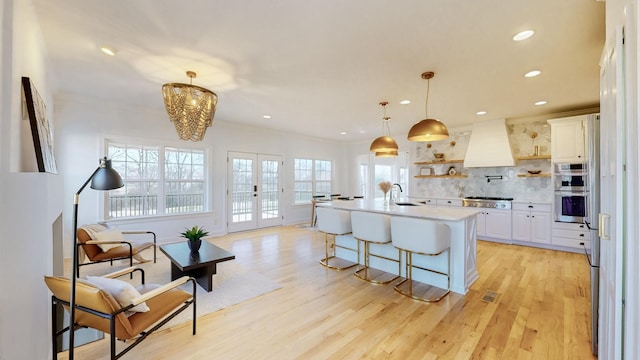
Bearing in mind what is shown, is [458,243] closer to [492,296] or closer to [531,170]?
[492,296]

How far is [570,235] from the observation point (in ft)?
15.2

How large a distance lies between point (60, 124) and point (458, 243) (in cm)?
609

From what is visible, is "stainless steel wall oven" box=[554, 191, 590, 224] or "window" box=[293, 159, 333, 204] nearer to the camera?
"stainless steel wall oven" box=[554, 191, 590, 224]

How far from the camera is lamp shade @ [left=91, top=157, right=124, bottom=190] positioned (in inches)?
62.5

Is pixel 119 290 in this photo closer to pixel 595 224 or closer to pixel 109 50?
pixel 109 50

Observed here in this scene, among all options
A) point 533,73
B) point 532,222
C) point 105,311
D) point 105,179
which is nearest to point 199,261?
point 105,311

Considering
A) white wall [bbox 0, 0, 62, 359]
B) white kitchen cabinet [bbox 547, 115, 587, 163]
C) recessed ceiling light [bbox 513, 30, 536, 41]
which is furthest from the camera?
white kitchen cabinet [bbox 547, 115, 587, 163]

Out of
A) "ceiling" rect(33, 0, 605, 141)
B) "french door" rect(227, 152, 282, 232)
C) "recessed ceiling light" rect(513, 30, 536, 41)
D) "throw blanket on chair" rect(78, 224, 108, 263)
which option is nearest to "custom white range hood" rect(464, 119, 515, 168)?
"ceiling" rect(33, 0, 605, 141)

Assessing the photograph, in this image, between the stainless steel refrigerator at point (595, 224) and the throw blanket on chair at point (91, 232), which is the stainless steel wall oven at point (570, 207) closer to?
the stainless steel refrigerator at point (595, 224)

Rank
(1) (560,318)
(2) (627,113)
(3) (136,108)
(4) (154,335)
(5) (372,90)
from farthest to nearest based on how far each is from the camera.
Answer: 1. (3) (136,108)
2. (5) (372,90)
3. (1) (560,318)
4. (4) (154,335)
5. (2) (627,113)

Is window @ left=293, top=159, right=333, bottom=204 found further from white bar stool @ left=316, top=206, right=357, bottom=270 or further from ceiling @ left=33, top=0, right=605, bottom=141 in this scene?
white bar stool @ left=316, top=206, right=357, bottom=270

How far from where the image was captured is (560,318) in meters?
2.46

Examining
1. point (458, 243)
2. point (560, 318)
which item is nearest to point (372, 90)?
point (458, 243)

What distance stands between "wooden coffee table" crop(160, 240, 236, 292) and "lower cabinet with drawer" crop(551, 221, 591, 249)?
5.57 meters
